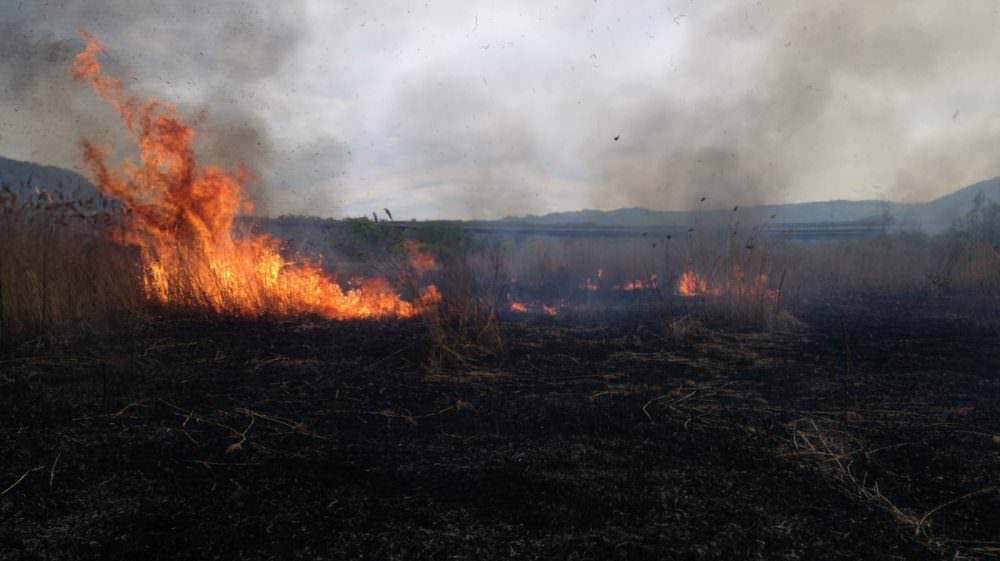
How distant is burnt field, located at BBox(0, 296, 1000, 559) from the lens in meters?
2.87

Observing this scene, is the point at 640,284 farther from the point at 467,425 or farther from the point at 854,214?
the point at 854,214

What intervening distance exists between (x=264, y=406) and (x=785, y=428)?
4333mm

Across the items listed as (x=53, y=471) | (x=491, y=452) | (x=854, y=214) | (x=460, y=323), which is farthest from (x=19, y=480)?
(x=854, y=214)

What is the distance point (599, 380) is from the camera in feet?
19.8

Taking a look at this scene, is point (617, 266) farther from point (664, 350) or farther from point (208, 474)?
point (208, 474)

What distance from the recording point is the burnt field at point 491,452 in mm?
2873

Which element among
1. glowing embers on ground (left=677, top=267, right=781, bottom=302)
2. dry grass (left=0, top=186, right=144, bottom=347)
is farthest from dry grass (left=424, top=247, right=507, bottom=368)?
glowing embers on ground (left=677, top=267, right=781, bottom=302)

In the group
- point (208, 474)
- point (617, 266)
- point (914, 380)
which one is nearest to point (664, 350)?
point (914, 380)

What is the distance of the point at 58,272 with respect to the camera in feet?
24.2

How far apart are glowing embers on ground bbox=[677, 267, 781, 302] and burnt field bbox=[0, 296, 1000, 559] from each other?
2.44m

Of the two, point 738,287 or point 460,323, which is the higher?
point 738,287

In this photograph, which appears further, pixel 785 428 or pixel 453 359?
pixel 453 359

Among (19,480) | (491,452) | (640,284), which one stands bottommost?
(491,452)

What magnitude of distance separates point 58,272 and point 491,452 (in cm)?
667
